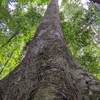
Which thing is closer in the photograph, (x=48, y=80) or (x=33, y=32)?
(x=48, y=80)

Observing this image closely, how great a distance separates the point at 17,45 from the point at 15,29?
1181mm

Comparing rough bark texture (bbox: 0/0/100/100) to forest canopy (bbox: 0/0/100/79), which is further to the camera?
forest canopy (bbox: 0/0/100/79)

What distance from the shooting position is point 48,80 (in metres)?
2.07

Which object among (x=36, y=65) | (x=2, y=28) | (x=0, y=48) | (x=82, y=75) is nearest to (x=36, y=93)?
(x=36, y=65)

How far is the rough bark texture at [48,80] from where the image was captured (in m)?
1.93

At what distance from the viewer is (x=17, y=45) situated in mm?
12711

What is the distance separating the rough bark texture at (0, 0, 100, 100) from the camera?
1931mm

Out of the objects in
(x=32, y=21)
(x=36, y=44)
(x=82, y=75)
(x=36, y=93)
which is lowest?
(x=82, y=75)

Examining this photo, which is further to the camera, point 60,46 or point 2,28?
point 2,28

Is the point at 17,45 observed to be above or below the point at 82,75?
above

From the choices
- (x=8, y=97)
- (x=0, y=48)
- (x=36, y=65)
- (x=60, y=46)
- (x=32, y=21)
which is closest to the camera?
(x=8, y=97)

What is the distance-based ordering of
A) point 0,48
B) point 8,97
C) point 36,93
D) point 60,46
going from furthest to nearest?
point 0,48 < point 60,46 < point 8,97 < point 36,93

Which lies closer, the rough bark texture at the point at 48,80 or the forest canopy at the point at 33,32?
the rough bark texture at the point at 48,80

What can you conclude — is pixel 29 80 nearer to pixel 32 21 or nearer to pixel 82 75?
pixel 82 75
